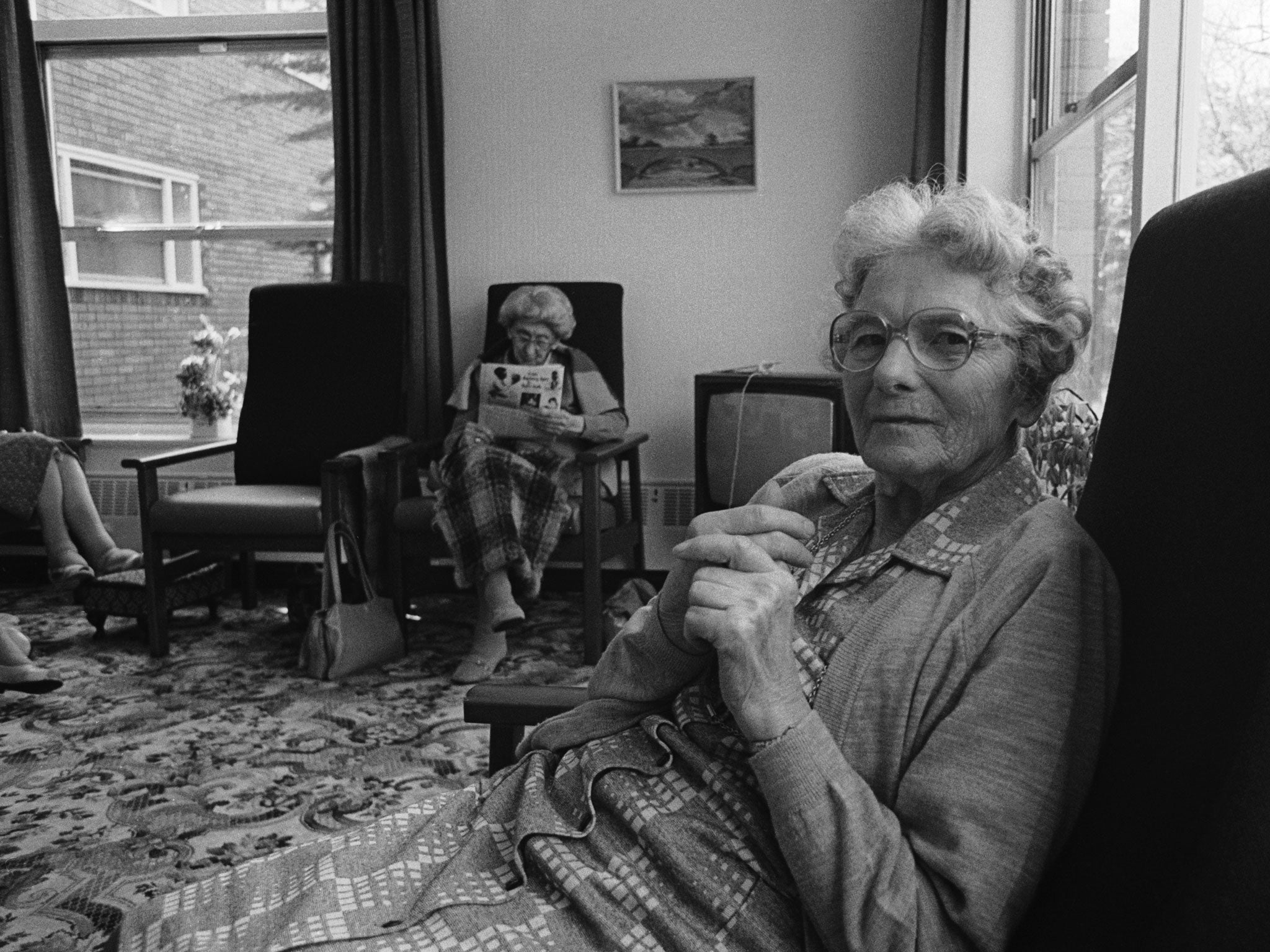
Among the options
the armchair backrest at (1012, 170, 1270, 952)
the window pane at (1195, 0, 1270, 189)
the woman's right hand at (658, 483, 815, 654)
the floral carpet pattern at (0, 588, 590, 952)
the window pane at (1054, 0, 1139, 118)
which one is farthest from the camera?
the window pane at (1054, 0, 1139, 118)

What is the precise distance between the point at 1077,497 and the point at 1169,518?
0.50 m

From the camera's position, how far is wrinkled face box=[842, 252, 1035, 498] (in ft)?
3.38

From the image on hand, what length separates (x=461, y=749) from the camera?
2.56 meters

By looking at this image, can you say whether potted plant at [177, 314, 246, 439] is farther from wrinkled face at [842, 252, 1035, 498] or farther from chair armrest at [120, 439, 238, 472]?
wrinkled face at [842, 252, 1035, 498]

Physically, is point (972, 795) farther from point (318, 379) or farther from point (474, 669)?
point (318, 379)

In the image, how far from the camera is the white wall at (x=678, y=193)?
3908 mm

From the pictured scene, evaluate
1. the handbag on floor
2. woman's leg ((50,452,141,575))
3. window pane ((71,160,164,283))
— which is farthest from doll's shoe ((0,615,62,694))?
window pane ((71,160,164,283))

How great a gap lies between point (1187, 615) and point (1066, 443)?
0.58m

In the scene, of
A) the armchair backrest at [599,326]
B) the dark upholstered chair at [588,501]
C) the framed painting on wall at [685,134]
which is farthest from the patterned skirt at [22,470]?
the framed painting on wall at [685,134]

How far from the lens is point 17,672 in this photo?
272cm

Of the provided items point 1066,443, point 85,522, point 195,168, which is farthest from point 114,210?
point 1066,443

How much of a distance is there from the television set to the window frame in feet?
7.51

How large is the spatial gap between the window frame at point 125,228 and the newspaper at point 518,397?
1.74 meters

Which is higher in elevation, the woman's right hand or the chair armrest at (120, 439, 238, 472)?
the woman's right hand
